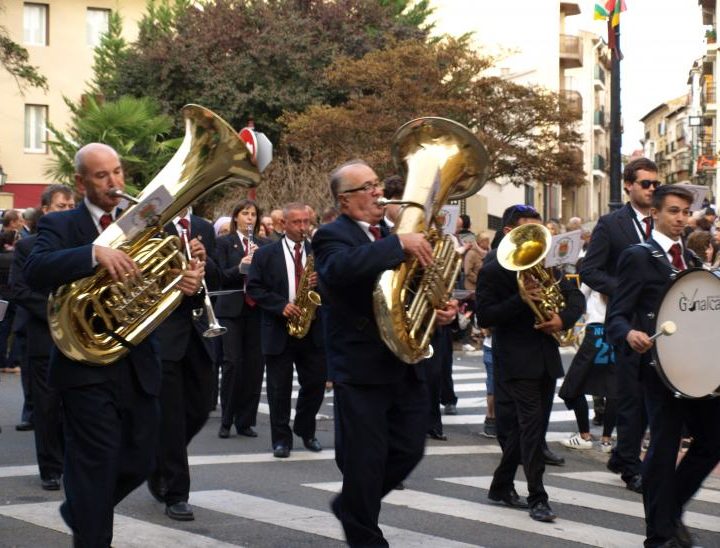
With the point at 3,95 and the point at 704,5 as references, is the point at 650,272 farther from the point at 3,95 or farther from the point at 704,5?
the point at 704,5

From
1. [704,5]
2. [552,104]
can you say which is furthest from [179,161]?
[704,5]

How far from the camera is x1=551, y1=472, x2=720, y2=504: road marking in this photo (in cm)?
874

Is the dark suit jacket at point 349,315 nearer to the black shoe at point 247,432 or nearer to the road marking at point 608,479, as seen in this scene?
the road marking at point 608,479

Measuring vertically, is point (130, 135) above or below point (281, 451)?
above

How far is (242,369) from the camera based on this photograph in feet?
37.1

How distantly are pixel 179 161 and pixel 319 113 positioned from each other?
2740 cm

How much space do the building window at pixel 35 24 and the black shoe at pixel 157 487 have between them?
134 ft

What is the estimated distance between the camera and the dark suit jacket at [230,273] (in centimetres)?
1147

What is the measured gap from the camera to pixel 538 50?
58.6 m

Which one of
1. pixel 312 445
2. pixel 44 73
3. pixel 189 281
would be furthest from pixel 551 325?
pixel 44 73

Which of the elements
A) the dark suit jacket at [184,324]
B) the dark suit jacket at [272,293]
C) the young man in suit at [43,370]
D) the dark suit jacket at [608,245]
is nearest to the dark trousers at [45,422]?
the young man in suit at [43,370]

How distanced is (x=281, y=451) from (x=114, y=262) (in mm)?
4583

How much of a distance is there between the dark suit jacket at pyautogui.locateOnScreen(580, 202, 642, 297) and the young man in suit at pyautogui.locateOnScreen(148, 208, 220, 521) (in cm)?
256

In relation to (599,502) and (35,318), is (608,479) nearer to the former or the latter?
(599,502)
